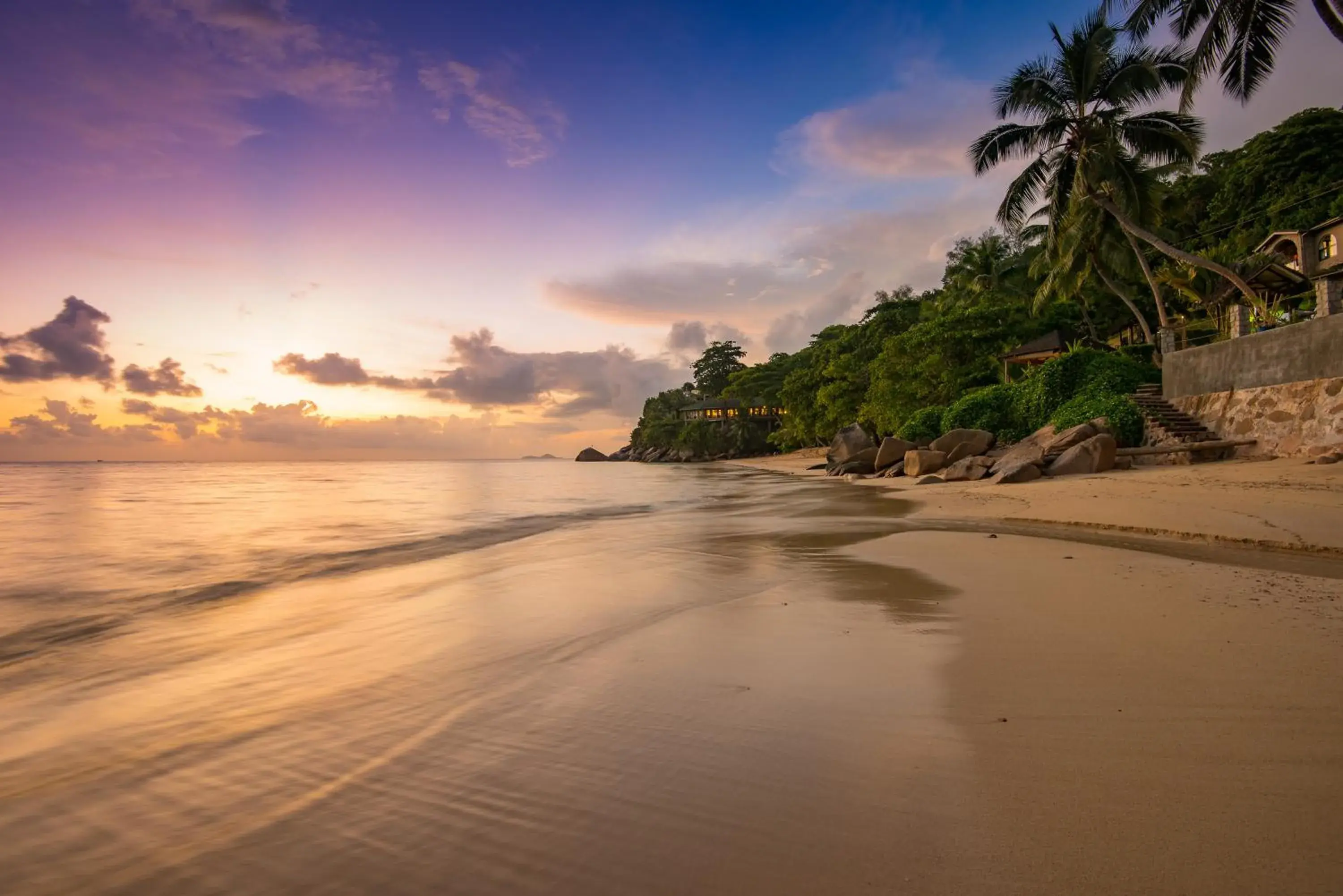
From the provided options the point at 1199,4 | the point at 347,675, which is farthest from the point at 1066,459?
the point at 347,675

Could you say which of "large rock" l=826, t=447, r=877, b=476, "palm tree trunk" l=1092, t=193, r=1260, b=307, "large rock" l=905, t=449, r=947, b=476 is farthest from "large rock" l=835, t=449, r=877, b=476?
"palm tree trunk" l=1092, t=193, r=1260, b=307

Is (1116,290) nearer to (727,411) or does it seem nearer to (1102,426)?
(1102,426)

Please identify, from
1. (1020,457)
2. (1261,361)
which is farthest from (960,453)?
(1261,361)

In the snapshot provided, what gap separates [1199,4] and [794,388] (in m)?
36.8

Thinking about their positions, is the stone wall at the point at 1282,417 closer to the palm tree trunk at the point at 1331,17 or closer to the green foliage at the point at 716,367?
the palm tree trunk at the point at 1331,17

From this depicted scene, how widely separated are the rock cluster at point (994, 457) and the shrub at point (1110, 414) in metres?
0.43

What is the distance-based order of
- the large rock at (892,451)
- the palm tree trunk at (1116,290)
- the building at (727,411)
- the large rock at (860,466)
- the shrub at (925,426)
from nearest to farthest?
the large rock at (892,451)
the palm tree trunk at (1116,290)
the shrub at (925,426)
the large rock at (860,466)
the building at (727,411)

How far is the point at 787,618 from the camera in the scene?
5387 millimetres

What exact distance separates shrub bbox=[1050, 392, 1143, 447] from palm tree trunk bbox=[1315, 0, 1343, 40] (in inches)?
350

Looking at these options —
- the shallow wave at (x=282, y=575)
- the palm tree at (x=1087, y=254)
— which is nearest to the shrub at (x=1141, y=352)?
the palm tree at (x=1087, y=254)

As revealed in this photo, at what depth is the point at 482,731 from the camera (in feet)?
Result: 11.1

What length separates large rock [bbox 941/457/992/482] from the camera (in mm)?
18703

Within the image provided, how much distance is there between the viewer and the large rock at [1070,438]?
17.5 metres

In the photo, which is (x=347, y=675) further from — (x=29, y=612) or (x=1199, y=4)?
(x=1199, y=4)
